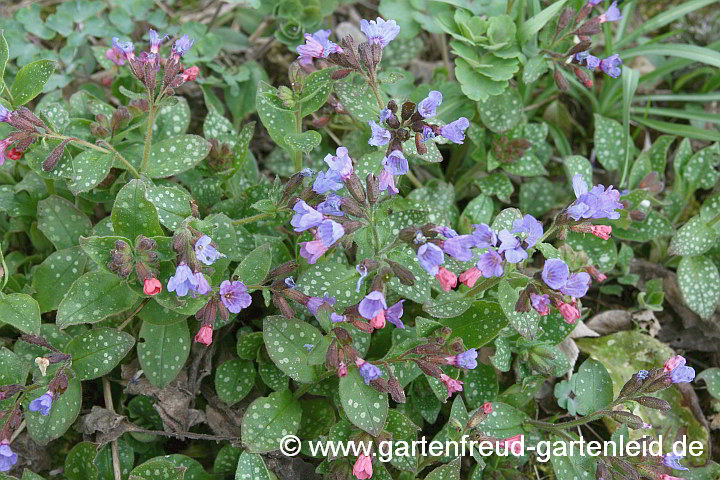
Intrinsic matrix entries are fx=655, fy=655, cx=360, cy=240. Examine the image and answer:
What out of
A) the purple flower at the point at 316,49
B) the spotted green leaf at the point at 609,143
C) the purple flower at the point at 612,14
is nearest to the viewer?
the purple flower at the point at 316,49

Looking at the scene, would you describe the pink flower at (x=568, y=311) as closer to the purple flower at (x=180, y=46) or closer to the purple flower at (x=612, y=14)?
the purple flower at (x=612, y=14)

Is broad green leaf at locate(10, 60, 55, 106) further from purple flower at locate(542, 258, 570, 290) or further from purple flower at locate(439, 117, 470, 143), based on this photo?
purple flower at locate(542, 258, 570, 290)

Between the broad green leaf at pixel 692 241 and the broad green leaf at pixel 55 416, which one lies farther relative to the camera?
the broad green leaf at pixel 692 241

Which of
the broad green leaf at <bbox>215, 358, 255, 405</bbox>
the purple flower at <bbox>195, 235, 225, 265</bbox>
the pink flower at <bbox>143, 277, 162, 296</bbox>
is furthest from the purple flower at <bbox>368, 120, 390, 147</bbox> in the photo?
the broad green leaf at <bbox>215, 358, 255, 405</bbox>

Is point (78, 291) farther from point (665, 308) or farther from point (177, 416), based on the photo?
point (665, 308)

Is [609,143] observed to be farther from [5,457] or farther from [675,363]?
[5,457]

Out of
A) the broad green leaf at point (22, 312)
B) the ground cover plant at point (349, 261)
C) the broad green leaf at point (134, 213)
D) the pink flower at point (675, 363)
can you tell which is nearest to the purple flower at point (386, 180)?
the ground cover plant at point (349, 261)
